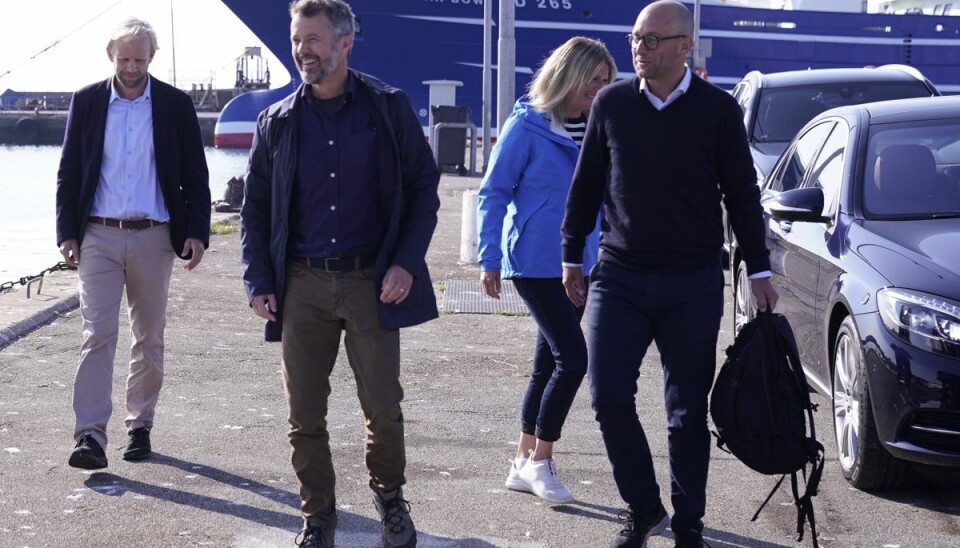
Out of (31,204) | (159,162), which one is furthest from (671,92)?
(31,204)

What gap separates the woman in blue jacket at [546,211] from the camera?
17.8 ft

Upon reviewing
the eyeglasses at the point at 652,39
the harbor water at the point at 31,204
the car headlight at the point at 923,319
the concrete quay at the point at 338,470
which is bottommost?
Result: the harbor water at the point at 31,204

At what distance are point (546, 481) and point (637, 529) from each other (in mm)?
756

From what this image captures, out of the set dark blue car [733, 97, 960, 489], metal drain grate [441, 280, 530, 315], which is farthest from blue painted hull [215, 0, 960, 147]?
dark blue car [733, 97, 960, 489]

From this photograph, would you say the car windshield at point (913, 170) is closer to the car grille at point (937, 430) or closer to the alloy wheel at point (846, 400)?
the alloy wheel at point (846, 400)

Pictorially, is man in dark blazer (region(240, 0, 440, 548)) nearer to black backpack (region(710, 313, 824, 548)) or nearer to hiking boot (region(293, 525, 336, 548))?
hiking boot (region(293, 525, 336, 548))

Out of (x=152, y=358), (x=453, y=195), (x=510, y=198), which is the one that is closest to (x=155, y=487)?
(x=152, y=358)

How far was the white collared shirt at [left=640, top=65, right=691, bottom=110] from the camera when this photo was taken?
4641mm

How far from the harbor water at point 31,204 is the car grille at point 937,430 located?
721cm

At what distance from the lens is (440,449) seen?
6.31 meters

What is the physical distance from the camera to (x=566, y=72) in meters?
5.41

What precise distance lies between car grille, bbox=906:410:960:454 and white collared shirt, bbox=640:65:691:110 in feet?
5.16

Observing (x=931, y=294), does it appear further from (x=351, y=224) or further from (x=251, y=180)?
(x=251, y=180)

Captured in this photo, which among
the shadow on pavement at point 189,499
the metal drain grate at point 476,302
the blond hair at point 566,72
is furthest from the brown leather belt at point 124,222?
the metal drain grate at point 476,302
